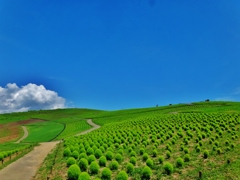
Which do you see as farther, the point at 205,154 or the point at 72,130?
the point at 72,130

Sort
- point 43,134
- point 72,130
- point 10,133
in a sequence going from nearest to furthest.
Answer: point 43,134, point 72,130, point 10,133

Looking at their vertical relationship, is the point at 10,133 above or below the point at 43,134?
A: above

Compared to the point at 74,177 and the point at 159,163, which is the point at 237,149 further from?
the point at 74,177

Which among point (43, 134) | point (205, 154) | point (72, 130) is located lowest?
point (205, 154)

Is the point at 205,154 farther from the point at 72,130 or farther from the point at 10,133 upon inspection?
the point at 10,133

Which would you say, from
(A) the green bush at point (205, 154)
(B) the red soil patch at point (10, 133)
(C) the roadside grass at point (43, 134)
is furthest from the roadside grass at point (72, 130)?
(A) the green bush at point (205, 154)

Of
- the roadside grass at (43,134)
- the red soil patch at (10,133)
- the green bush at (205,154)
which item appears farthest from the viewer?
the red soil patch at (10,133)

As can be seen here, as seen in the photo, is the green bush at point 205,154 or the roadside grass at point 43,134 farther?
the roadside grass at point 43,134

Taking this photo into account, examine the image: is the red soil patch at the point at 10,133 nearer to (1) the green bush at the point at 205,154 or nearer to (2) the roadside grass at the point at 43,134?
(2) the roadside grass at the point at 43,134

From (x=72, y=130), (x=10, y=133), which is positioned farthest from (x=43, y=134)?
(x=10, y=133)

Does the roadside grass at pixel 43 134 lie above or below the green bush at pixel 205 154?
above

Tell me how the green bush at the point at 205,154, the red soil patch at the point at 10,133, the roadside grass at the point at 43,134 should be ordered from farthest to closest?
the red soil patch at the point at 10,133 < the roadside grass at the point at 43,134 < the green bush at the point at 205,154

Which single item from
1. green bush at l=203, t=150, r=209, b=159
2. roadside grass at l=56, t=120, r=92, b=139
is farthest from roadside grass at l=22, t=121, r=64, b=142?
green bush at l=203, t=150, r=209, b=159

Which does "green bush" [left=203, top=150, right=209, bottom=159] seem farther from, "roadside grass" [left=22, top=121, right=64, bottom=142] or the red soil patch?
the red soil patch
